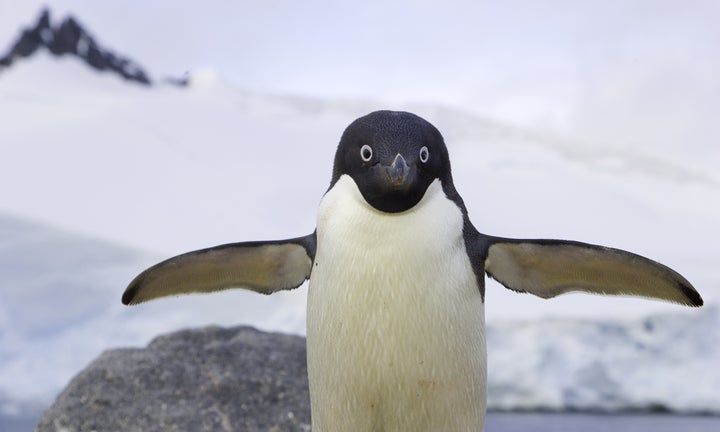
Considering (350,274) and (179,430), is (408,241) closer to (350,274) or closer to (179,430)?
(350,274)

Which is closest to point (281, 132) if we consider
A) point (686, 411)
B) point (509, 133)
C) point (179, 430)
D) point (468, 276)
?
point (509, 133)

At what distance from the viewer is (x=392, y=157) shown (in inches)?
84.4

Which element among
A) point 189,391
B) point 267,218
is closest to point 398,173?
point 189,391

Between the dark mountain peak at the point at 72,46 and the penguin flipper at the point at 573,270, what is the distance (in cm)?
2262

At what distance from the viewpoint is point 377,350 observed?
7.63 ft

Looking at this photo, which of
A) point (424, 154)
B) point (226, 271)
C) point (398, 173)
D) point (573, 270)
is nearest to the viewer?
point (398, 173)

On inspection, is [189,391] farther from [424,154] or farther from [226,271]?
[424,154]

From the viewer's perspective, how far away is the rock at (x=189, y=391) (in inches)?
156

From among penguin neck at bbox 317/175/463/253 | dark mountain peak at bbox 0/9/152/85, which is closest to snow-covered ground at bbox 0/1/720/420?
dark mountain peak at bbox 0/9/152/85

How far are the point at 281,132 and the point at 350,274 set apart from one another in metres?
20.8

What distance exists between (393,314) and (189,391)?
2133 millimetres

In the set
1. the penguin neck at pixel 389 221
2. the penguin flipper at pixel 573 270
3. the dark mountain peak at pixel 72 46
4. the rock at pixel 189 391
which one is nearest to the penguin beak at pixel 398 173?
the penguin neck at pixel 389 221

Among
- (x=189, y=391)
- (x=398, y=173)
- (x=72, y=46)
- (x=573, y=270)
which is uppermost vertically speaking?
(x=72, y=46)

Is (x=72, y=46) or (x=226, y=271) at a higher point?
(x=72, y=46)
